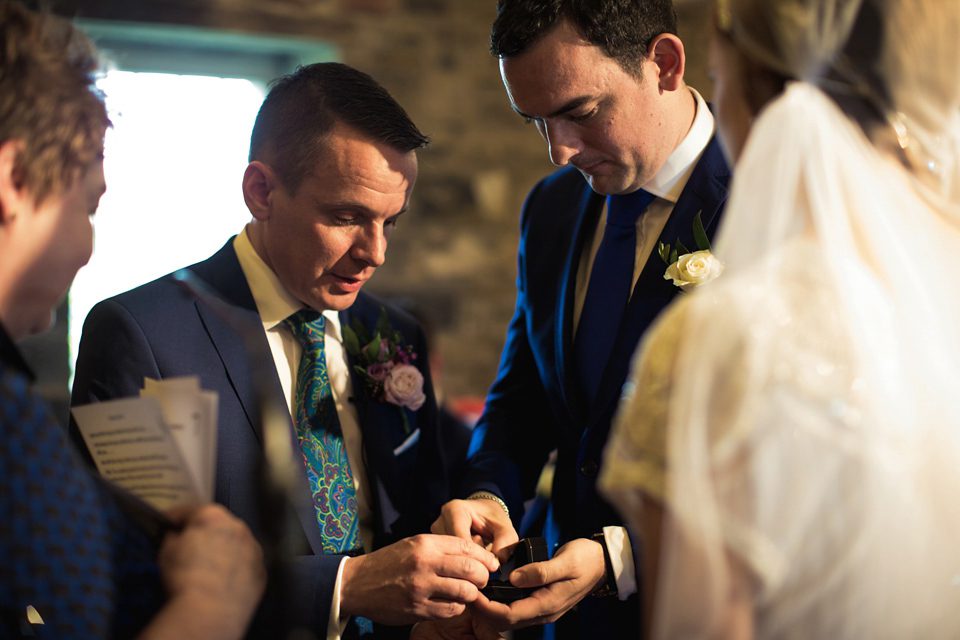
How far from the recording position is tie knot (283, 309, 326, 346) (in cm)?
186

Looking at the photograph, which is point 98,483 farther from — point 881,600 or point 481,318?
point 481,318

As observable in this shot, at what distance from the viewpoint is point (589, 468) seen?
1.73 meters

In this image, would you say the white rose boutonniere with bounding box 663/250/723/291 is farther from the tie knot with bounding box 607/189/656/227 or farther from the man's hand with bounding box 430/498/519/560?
the man's hand with bounding box 430/498/519/560

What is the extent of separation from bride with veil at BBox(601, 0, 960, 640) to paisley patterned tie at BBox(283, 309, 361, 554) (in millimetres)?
902

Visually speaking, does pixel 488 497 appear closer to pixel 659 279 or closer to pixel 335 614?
pixel 335 614

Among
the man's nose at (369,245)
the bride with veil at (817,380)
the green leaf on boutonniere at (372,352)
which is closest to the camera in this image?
the bride with veil at (817,380)

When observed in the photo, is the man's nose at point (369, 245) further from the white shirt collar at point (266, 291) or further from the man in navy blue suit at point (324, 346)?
the white shirt collar at point (266, 291)

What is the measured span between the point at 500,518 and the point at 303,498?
1.58 ft

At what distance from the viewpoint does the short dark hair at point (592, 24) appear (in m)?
1.71

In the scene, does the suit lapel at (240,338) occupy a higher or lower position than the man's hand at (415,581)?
higher

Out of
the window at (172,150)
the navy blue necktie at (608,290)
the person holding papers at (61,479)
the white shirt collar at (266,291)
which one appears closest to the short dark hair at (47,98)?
the person holding papers at (61,479)

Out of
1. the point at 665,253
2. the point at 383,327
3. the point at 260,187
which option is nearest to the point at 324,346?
the point at 383,327

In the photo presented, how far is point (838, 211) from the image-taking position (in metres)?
1.00

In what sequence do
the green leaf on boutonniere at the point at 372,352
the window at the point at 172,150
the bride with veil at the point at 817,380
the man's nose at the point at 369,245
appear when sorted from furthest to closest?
the window at the point at 172,150 → the green leaf on boutonniere at the point at 372,352 → the man's nose at the point at 369,245 → the bride with veil at the point at 817,380
